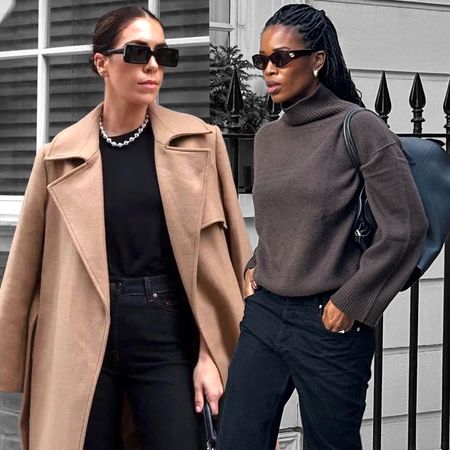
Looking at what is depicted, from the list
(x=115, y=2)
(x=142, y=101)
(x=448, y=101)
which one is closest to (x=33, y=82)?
(x=115, y=2)

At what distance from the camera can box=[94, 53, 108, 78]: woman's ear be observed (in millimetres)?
3672

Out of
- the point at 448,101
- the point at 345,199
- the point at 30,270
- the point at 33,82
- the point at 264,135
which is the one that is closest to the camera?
the point at 345,199

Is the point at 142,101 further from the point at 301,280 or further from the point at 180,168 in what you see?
the point at 301,280

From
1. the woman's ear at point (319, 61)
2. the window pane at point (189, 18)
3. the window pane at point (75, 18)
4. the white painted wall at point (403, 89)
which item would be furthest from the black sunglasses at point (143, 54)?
the white painted wall at point (403, 89)

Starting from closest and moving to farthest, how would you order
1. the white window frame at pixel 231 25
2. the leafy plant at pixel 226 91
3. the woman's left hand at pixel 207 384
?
the woman's left hand at pixel 207 384 < the leafy plant at pixel 226 91 < the white window frame at pixel 231 25

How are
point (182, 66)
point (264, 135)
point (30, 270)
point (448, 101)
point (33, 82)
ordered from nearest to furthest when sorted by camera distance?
point (264, 135), point (30, 270), point (448, 101), point (182, 66), point (33, 82)

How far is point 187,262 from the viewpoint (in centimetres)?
361

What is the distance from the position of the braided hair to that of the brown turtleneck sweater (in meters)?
0.05

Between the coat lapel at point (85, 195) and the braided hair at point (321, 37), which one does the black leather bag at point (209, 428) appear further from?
the braided hair at point (321, 37)

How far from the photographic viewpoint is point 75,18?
5.97 metres

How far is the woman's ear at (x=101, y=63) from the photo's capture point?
367cm

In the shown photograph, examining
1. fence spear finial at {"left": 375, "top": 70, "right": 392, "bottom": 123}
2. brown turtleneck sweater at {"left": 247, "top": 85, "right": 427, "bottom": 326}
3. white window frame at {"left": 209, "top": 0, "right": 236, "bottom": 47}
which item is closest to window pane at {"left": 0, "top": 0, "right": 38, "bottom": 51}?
white window frame at {"left": 209, "top": 0, "right": 236, "bottom": 47}

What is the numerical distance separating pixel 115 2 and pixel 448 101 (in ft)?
5.92

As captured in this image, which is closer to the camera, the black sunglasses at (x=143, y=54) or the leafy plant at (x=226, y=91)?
the black sunglasses at (x=143, y=54)
